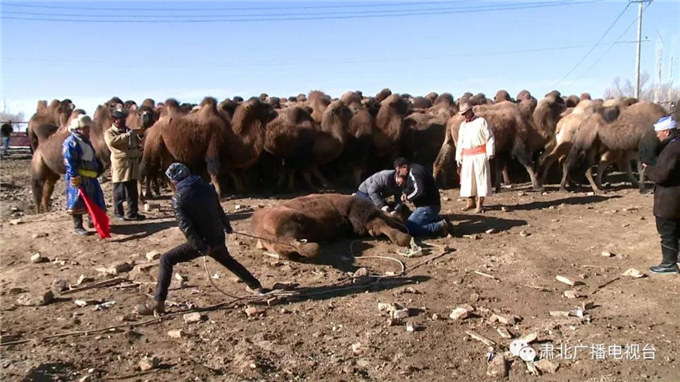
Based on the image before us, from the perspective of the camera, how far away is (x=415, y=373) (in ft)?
14.4

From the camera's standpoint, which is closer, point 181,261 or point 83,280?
point 181,261

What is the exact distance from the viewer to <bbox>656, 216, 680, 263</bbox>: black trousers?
20.4 ft

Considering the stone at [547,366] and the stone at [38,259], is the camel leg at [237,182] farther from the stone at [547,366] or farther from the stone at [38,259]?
the stone at [547,366]

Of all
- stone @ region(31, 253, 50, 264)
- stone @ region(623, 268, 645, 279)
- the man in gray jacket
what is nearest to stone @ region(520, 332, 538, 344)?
stone @ region(623, 268, 645, 279)

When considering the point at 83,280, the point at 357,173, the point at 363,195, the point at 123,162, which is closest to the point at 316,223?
the point at 363,195

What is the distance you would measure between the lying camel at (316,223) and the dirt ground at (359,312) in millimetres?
200

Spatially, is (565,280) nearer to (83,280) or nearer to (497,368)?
(497,368)

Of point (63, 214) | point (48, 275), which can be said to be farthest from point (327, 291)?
point (63, 214)

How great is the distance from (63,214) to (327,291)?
595 centimetres

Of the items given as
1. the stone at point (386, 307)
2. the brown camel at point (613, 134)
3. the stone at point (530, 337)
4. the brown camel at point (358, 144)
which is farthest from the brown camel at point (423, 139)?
the stone at point (530, 337)

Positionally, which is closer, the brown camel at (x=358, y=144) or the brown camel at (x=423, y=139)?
the brown camel at (x=358, y=144)

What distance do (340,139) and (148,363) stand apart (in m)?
8.90

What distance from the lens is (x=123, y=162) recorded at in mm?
9023

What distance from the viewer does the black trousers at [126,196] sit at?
923 centimetres
